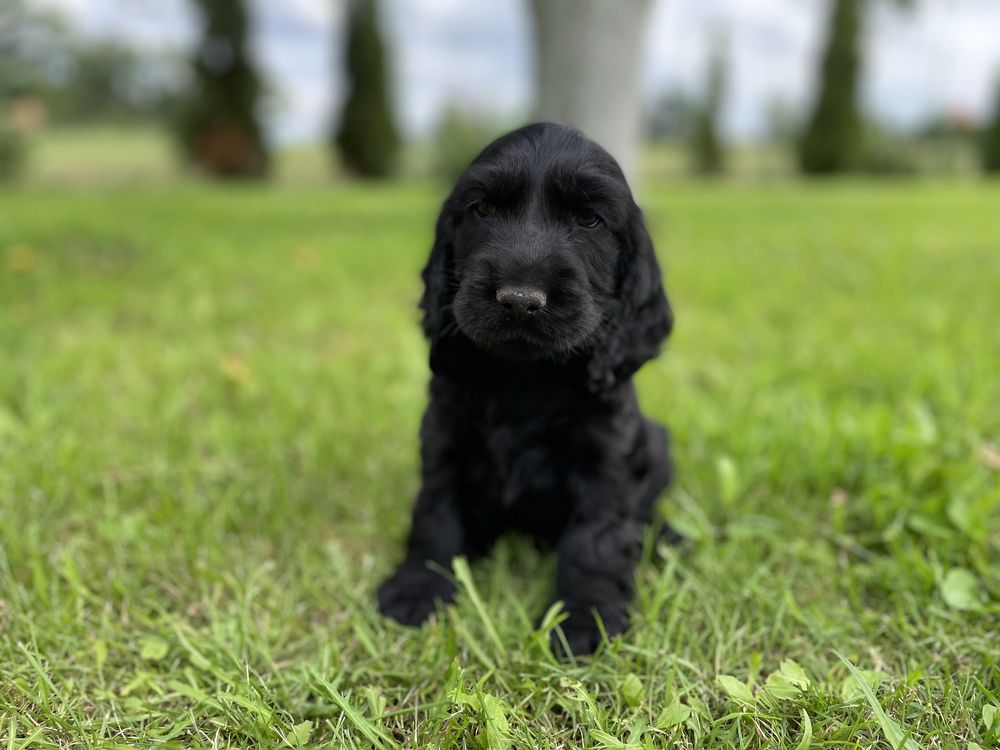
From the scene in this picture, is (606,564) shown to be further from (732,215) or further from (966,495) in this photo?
(732,215)

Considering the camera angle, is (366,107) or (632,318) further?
(366,107)

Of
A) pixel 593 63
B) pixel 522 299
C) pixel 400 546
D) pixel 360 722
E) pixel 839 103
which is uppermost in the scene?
pixel 839 103

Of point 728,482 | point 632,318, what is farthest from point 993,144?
point 632,318

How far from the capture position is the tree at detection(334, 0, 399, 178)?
73.9ft

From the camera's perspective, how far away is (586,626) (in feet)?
6.68

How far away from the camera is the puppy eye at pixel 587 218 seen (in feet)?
6.29

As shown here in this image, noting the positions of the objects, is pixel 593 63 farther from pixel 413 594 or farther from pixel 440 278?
pixel 413 594

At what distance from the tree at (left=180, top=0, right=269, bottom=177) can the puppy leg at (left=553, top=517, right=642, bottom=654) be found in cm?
2112

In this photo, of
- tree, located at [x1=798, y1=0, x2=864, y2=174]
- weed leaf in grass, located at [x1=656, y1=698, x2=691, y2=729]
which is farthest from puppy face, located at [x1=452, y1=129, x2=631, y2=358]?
tree, located at [x1=798, y1=0, x2=864, y2=174]

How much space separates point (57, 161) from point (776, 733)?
2798 cm

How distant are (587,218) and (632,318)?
0.30 meters

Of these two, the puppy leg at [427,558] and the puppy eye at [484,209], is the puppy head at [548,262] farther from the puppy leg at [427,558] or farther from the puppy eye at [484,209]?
the puppy leg at [427,558]

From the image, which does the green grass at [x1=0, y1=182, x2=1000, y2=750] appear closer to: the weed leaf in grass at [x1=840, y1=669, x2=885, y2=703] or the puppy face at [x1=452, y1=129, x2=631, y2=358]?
the weed leaf in grass at [x1=840, y1=669, x2=885, y2=703]

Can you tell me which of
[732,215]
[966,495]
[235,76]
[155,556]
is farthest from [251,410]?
[235,76]
